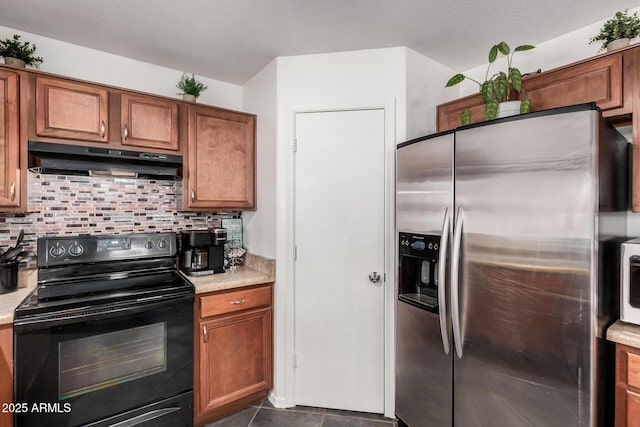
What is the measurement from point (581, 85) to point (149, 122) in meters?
2.56

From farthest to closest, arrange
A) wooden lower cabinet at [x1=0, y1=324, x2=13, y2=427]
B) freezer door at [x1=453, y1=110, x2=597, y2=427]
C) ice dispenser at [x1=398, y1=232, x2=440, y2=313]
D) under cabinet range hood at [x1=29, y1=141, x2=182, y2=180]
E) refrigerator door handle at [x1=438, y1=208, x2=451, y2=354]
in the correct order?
under cabinet range hood at [x1=29, y1=141, x2=182, y2=180] < ice dispenser at [x1=398, y1=232, x2=440, y2=313] < refrigerator door handle at [x1=438, y1=208, x2=451, y2=354] < wooden lower cabinet at [x1=0, y1=324, x2=13, y2=427] < freezer door at [x1=453, y1=110, x2=597, y2=427]

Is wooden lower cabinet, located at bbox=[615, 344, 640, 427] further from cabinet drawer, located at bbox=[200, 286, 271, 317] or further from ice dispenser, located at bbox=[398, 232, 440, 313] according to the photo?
cabinet drawer, located at bbox=[200, 286, 271, 317]

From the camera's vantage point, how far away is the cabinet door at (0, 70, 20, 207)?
173 cm

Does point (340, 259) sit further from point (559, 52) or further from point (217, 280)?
point (559, 52)

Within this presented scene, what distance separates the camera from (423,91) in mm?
2270

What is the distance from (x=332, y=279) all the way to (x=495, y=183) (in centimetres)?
121

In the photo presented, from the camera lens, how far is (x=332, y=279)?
2229mm

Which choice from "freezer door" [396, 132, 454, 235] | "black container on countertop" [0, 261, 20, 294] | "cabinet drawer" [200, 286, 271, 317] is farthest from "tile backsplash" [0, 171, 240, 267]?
"freezer door" [396, 132, 454, 235]

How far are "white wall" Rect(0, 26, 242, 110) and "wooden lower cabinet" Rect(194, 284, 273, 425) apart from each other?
165 centimetres

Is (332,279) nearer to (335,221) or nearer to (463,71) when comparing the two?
(335,221)

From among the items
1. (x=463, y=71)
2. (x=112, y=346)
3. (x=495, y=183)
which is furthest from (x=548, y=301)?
(x=112, y=346)

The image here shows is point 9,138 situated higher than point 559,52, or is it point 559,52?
point 559,52

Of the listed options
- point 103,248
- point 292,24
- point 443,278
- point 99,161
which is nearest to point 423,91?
point 292,24

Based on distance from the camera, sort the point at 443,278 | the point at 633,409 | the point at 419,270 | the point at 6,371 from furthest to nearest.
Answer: the point at 419,270, the point at 443,278, the point at 6,371, the point at 633,409
